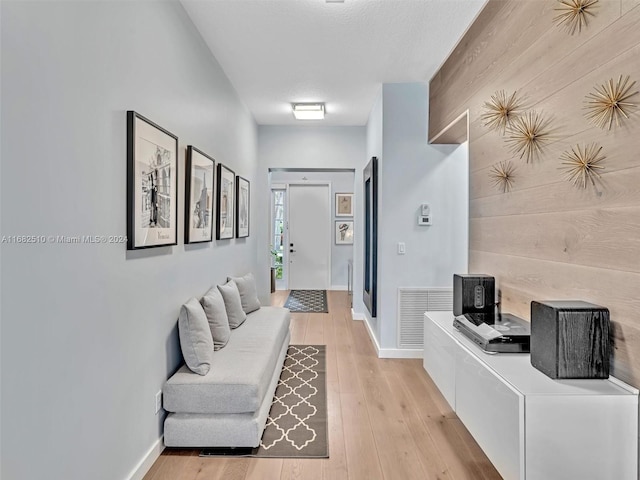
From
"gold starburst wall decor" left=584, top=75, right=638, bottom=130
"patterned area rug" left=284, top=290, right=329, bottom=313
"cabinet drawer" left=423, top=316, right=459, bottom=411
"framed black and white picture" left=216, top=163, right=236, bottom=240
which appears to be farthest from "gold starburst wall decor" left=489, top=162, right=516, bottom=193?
"patterned area rug" left=284, top=290, right=329, bottom=313

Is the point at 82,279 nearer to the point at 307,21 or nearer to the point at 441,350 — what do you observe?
the point at 441,350

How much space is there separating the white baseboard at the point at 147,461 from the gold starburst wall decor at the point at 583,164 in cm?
242

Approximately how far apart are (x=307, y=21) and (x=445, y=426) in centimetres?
287

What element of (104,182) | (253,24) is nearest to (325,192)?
(253,24)

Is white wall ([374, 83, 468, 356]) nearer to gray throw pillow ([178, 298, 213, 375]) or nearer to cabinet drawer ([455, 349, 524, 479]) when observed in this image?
cabinet drawer ([455, 349, 524, 479])

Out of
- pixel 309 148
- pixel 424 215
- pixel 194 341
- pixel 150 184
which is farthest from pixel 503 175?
pixel 309 148

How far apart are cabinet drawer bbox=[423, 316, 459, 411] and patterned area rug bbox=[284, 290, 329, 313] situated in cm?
351

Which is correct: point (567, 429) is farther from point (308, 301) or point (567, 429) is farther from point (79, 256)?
point (308, 301)

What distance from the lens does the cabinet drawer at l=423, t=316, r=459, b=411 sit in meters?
2.13

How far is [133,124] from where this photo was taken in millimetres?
1809

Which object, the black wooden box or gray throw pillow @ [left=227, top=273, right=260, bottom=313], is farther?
gray throw pillow @ [left=227, top=273, right=260, bottom=313]

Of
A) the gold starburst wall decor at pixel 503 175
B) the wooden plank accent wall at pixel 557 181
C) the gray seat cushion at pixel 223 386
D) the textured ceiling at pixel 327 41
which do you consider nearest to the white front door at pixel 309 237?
the textured ceiling at pixel 327 41

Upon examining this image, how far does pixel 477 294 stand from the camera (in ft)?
7.71

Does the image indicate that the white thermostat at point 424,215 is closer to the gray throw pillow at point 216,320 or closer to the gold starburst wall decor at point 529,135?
the gold starburst wall decor at point 529,135
